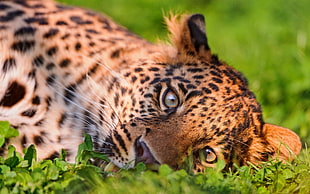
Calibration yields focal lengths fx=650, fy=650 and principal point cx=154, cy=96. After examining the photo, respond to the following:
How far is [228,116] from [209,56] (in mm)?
840

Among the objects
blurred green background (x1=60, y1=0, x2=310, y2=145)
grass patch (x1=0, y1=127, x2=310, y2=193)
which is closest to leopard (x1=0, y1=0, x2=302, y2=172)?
grass patch (x1=0, y1=127, x2=310, y2=193)

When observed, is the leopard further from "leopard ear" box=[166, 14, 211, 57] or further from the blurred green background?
the blurred green background

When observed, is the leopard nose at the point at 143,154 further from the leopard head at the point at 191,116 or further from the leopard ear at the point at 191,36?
the leopard ear at the point at 191,36

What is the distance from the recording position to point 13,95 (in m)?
5.71

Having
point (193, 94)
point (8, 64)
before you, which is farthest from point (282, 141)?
point (8, 64)

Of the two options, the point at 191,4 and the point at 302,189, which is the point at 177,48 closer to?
the point at 302,189

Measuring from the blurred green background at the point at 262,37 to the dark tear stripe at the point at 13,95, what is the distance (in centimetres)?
222

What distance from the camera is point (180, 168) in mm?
4891

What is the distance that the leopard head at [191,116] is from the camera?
4965 millimetres

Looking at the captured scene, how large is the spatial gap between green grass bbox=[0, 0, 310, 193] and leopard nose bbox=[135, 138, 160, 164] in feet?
0.32

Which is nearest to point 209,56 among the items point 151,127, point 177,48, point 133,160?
point 177,48

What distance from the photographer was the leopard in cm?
518

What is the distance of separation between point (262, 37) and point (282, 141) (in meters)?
5.13

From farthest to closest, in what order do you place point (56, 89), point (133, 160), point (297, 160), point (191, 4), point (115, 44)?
point (191, 4) < point (115, 44) < point (56, 89) < point (297, 160) < point (133, 160)
